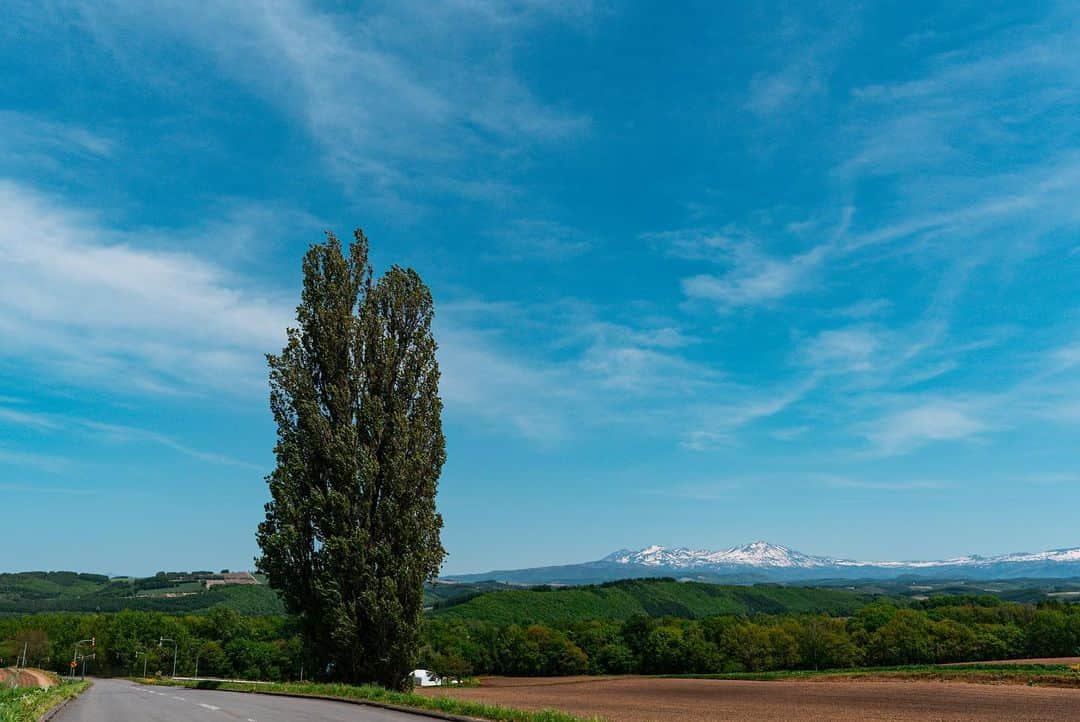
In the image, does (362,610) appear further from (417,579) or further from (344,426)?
(344,426)

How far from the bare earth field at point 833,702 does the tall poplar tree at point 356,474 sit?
9.97 metres

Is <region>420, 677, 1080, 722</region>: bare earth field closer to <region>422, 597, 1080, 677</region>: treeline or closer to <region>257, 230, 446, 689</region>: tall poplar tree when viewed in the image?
<region>257, 230, 446, 689</region>: tall poplar tree

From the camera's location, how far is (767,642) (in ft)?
428

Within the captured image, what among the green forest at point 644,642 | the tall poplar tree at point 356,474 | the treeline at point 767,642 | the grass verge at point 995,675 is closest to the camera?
the tall poplar tree at point 356,474

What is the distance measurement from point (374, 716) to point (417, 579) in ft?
32.0

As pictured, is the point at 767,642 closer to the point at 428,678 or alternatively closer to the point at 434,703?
the point at 428,678

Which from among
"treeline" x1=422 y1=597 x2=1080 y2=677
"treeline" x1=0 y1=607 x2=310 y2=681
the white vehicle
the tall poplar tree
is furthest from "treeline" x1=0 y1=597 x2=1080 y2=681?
the tall poplar tree

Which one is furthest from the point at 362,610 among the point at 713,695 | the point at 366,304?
the point at 713,695

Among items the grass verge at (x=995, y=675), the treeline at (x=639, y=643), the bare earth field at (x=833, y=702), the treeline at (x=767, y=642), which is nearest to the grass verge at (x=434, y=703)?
the bare earth field at (x=833, y=702)

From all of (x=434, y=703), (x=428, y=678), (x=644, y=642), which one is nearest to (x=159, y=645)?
(x=428, y=678)

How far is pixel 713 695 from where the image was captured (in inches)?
2899

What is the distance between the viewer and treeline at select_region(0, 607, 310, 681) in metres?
150

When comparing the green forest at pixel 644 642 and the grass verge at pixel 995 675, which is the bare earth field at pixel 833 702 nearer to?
the grass verge at pixel 995 675

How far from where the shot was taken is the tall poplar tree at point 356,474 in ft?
104
